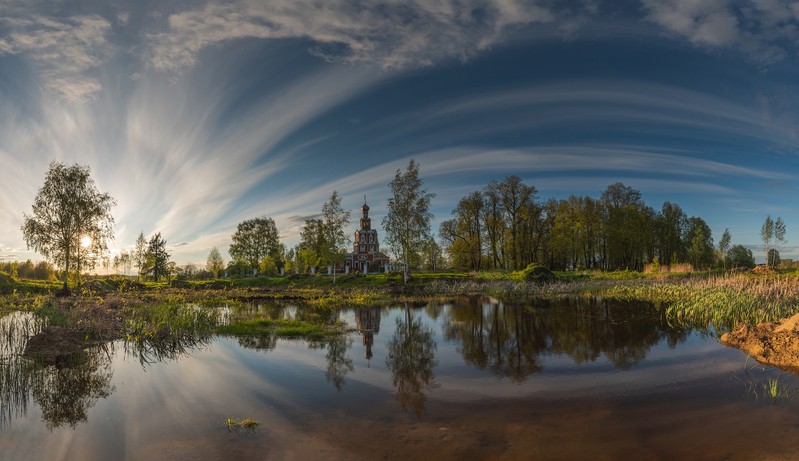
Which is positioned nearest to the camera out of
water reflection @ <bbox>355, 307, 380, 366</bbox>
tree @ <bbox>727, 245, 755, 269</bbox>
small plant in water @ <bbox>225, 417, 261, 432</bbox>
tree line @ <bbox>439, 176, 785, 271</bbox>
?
small plant in water @ <bbox>225, 417, 261, 432</bbox>

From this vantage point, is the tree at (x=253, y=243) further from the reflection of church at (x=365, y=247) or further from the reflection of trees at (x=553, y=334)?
the reflection of trees at (x=553, y=334)

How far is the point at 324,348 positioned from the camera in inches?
564

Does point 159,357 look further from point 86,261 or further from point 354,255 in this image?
point 354,255

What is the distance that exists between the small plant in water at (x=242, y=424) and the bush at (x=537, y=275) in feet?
122

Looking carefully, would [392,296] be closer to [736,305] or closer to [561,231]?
[736,305]

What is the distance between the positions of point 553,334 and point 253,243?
7105 cm

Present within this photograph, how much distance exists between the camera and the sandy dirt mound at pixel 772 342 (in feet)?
35.7

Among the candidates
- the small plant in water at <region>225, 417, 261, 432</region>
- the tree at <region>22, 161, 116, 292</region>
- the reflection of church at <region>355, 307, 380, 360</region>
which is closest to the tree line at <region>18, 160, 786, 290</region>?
the tree at <region>22, 161, 116, 292</region>

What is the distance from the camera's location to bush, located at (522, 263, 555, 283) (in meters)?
41.1

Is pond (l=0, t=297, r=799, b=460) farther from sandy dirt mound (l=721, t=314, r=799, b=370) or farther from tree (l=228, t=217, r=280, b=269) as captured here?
tree (l=228, t=217, r=280, b=269)

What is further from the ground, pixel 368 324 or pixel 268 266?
pixel 268 266

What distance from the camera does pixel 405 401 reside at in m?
8.67

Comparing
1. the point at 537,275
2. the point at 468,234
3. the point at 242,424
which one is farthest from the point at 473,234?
the point at 242,424

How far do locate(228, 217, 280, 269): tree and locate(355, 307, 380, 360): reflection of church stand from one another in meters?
56.9
